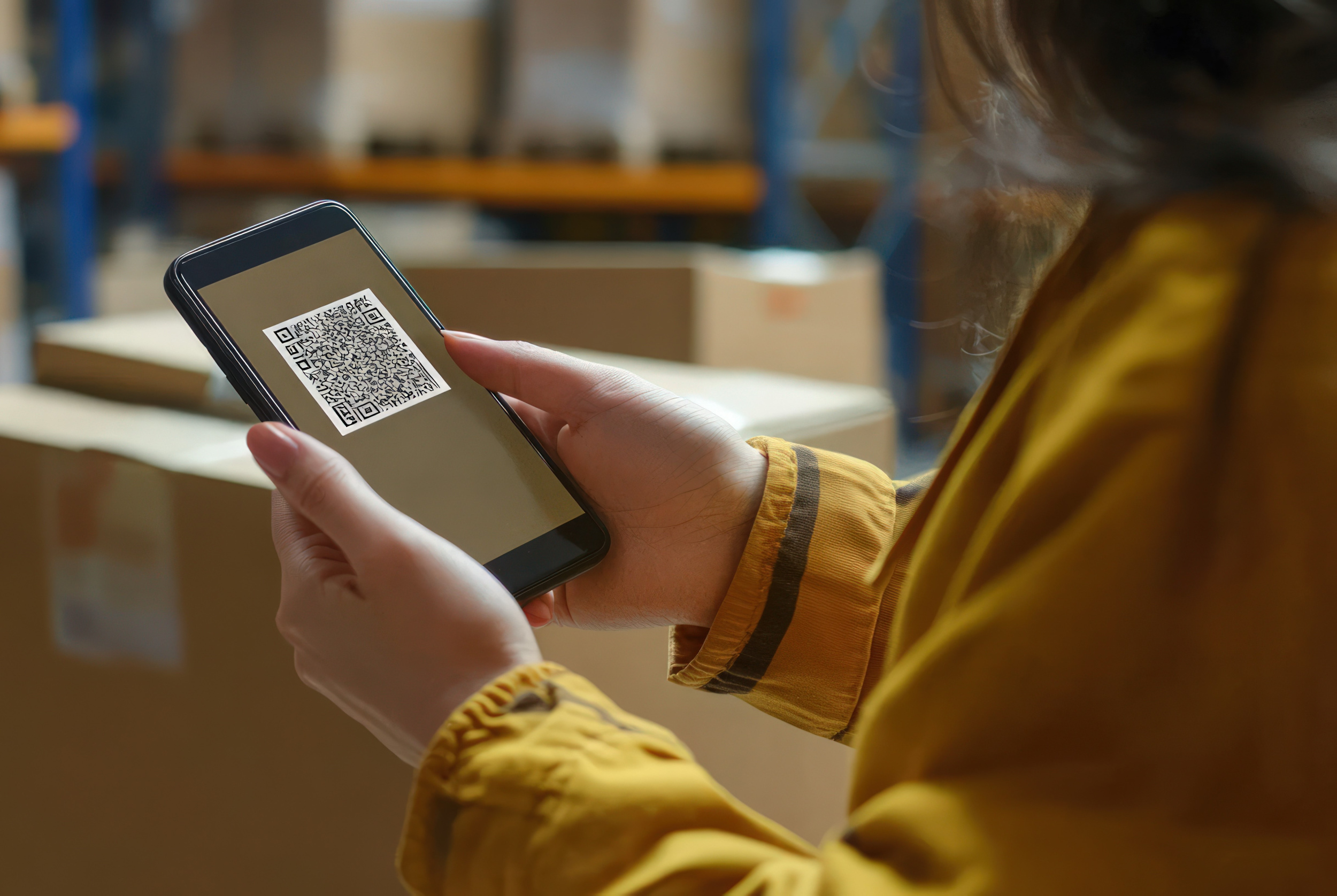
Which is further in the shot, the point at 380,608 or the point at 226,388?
the point at 226,388

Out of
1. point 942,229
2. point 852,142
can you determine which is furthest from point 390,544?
point 852,142

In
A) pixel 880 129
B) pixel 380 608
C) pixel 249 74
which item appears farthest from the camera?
pixel 880 129

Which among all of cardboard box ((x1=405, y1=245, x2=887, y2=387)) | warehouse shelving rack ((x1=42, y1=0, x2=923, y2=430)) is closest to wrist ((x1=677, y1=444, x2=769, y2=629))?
cardboard box ((x1=405, y1=245, x2=887, y2=387))

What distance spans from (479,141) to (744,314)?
102 centimetres

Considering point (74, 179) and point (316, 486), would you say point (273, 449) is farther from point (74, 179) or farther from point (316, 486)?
point (74, 179)

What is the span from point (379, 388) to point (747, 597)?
0.70 ft

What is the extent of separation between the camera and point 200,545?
570 millimetres

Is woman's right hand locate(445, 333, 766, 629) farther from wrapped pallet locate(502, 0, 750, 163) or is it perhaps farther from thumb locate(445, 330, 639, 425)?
wrapped pallet locate(502, 0, 750, 163)

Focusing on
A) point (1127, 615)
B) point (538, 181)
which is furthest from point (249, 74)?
point (1127, 615)

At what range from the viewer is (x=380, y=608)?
16.0 inches

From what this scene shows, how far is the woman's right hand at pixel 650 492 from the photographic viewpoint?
582 millimetres

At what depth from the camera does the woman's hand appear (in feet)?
1.26

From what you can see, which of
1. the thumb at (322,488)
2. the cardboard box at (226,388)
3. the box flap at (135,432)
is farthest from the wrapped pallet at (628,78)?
the thumb at (322,488)

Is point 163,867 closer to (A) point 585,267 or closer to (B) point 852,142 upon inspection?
(A) point 585,267
